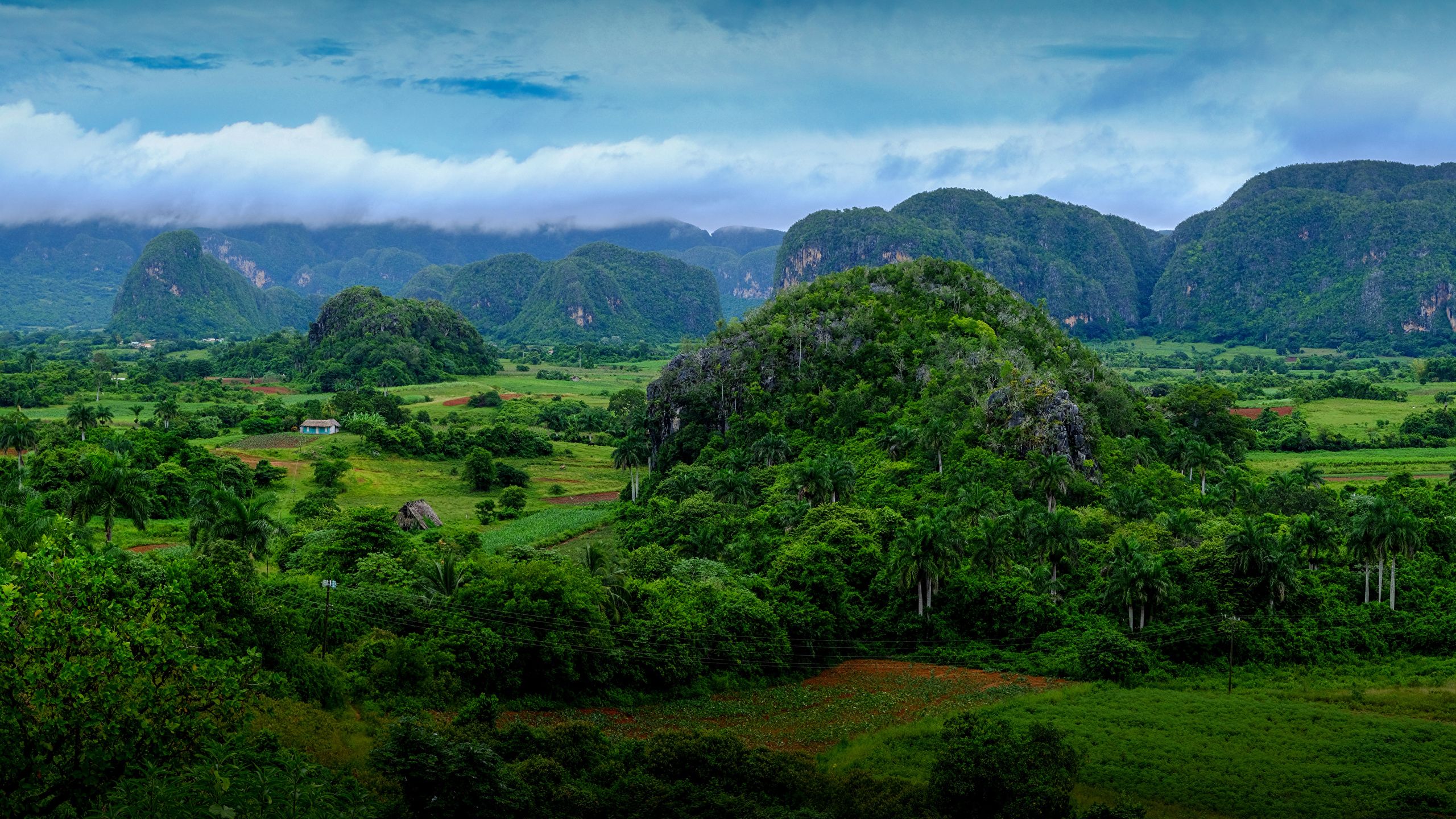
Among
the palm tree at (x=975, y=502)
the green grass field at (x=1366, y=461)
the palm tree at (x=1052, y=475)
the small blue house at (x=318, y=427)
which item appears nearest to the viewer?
the palm tree at (x=975, y=502)

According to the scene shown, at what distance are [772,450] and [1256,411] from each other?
232 feet

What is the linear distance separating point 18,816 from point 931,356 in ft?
230

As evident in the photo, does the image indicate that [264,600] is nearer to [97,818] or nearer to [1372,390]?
[97,818]

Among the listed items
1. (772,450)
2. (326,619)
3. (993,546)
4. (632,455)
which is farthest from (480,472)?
(326,619)

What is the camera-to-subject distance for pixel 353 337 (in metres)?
174


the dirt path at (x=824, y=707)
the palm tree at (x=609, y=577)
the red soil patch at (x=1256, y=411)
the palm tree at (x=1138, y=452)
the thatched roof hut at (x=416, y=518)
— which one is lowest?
the dirt path at (x=824, y=707)

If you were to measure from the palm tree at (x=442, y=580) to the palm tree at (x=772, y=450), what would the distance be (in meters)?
35.7

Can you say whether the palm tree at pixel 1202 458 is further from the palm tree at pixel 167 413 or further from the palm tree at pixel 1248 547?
the palm tree at pixel 167 413

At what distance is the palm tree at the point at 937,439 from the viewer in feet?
220

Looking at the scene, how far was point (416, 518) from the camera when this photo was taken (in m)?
66.1

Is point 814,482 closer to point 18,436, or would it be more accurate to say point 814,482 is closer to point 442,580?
point 442,580

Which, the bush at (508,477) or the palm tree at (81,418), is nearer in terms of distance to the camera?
the bush at (508,477)

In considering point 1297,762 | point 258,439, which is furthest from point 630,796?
point 258,439

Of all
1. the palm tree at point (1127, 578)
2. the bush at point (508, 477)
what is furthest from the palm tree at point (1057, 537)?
the bush at point (508, 477)
